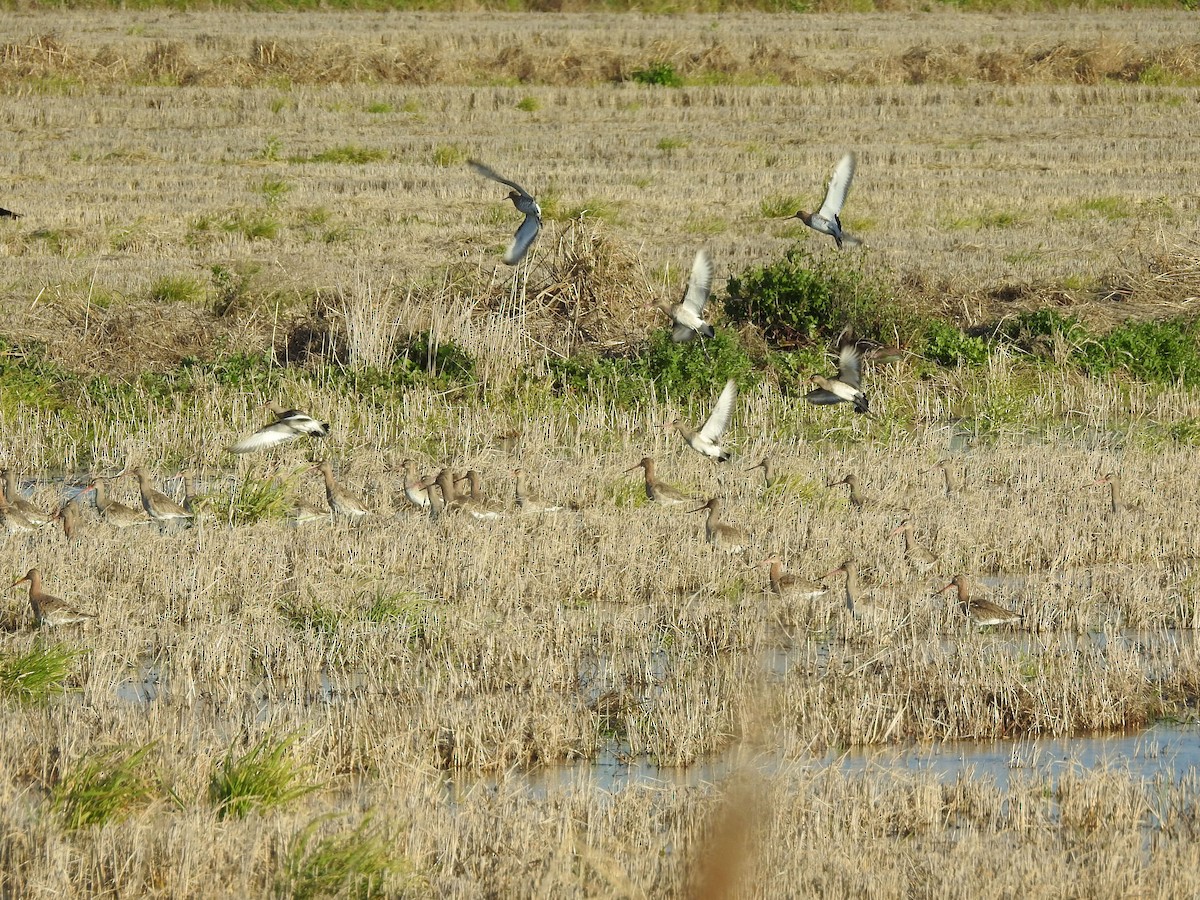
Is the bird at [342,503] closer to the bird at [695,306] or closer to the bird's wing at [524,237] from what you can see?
the bird's wing at [524,237]

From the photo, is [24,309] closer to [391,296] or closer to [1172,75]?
[391,296]

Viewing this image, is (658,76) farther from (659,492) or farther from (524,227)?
(659,492)

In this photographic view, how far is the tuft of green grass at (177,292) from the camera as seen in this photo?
56.2 feet

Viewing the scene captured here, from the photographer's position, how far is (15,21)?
5019 cm

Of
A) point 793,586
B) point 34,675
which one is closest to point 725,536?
point 793,586

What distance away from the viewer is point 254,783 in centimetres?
577

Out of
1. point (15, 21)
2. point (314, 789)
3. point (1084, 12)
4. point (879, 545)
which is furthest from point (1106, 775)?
point (1084, 12)

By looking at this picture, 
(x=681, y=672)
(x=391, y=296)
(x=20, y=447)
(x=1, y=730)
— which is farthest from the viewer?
(x=391, y=296)

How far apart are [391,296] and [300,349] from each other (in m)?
1.09

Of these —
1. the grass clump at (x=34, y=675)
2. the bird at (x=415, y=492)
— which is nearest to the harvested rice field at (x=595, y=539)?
the grass clump at (x=34, y=675)

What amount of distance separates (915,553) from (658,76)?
111 feet

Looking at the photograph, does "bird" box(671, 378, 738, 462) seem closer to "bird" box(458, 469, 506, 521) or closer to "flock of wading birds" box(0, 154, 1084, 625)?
"flock of wading birds" box(0, 154, 1084, 625)

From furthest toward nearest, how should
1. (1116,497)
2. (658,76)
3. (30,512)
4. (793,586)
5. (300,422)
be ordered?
(658,76), (300,422), (1116,497), (30,512), (793,586)

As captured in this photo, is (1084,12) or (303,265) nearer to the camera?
(303,265)
